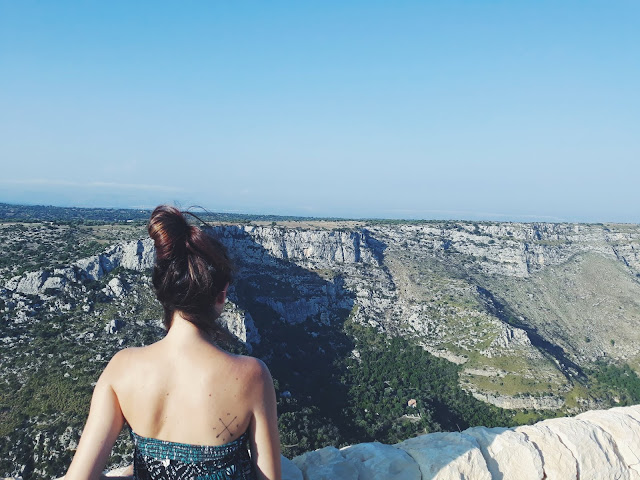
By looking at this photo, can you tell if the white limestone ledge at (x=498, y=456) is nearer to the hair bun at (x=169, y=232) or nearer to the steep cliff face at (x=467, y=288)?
the hair bun at (x=169, y=232)

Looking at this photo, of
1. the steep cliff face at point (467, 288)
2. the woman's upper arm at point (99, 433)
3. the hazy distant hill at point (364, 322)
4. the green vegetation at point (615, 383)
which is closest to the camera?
the woman's upper arm at point (99, 433)

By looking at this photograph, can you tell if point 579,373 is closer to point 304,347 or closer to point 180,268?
point 304,347

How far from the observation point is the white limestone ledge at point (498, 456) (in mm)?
4070

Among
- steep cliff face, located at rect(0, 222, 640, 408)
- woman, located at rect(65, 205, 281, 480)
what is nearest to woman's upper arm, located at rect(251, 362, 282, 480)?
woman, located at rect(65, 205, 281, 480)

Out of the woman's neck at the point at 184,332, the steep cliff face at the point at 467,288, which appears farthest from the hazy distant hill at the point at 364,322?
the woman's neck at the point at 184,332

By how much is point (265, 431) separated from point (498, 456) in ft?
Result: 10.9

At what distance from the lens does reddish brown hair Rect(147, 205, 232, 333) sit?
2.18m

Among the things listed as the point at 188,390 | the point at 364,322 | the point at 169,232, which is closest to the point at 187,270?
the point at 169,232

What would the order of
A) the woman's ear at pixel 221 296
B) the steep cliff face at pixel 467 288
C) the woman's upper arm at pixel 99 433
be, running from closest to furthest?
the woman's upper arm at pixel 99 433, the woman's ear at pixel 221 296, the steep cliff face at pixel 467 288

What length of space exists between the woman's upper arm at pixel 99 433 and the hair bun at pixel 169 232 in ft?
2.16

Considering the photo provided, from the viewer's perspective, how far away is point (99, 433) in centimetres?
210

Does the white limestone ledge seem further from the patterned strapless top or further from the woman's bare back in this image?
the woman's bare back

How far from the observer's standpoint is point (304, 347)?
5228 cm

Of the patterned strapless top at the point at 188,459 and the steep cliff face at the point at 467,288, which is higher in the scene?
the patterned strapless top at the point at 188,459
